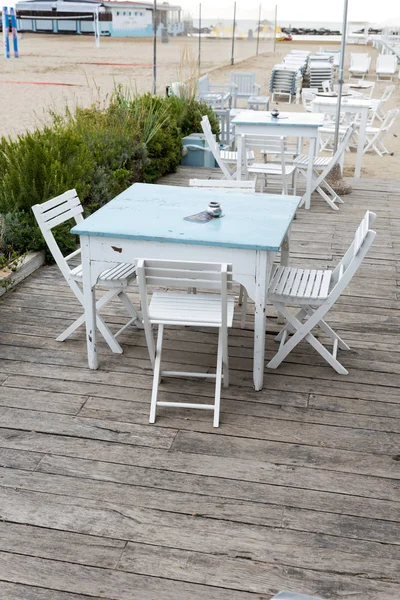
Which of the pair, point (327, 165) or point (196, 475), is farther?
point (327, 165)

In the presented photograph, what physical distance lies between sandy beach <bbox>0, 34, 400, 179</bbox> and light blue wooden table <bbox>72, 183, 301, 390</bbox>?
5.45m

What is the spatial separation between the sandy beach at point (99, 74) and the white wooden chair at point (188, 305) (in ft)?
19.7

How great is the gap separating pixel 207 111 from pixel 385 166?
2765 millimetres

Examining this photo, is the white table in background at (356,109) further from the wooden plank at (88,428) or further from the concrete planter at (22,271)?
the wooden plank at (88,428)

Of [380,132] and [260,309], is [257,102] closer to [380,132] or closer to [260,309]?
[380,132]

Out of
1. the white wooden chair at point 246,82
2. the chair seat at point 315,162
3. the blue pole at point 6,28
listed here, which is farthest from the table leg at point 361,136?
the blue pole at point 6,28

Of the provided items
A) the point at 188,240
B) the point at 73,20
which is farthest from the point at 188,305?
the point at 73,20

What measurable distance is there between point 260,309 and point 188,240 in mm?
500

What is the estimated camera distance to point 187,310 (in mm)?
3639

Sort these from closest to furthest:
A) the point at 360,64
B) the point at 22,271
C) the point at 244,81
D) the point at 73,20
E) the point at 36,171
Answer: the point at 22,271
the point at 36,171
the point at 244,81
the point at 360,64
the point at 73,20

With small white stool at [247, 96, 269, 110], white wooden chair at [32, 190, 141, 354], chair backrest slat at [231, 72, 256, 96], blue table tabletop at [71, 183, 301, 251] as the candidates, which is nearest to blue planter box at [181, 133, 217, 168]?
small white stool at [247, 96, 269, 110]

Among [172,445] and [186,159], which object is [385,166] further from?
[172,445]

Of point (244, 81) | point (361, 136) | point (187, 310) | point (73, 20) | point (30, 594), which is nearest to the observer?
point (30, 594)

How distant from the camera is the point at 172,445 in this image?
11.1ft
